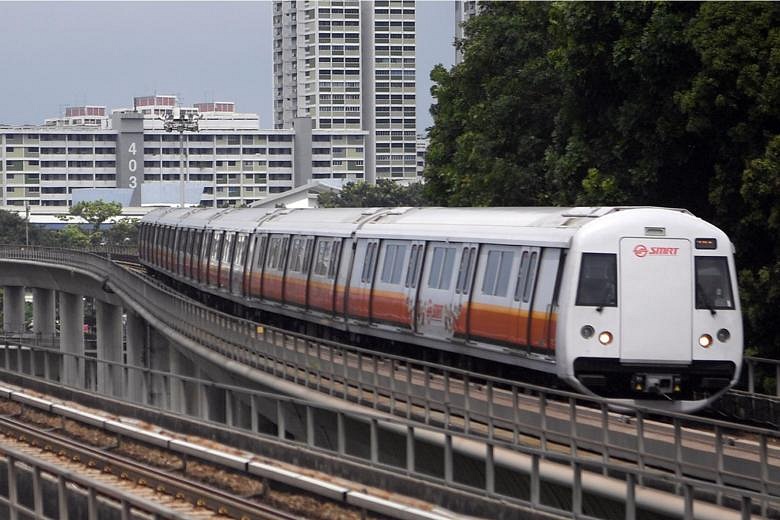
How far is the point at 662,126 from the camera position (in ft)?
103

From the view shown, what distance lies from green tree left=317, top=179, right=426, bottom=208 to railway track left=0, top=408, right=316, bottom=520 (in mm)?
115325

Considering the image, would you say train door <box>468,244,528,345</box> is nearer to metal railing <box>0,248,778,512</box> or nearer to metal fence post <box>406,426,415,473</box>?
metal railing <box>0,248,778,512</box>

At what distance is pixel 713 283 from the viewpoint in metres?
22.1

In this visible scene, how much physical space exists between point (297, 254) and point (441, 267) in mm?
10850

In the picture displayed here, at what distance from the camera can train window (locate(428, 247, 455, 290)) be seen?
27172 millimetres

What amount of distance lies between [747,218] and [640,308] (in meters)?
8.30

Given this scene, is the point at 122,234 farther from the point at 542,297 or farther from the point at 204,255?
the point at 542,297

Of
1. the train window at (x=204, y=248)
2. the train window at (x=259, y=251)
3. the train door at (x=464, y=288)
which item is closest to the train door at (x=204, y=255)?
the train window at (x=204, y=248)

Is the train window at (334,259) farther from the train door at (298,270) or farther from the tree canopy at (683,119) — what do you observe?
the tree canopy at (683,119)

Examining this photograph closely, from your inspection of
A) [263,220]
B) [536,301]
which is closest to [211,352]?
[263,220]

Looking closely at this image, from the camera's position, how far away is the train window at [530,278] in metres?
23.3

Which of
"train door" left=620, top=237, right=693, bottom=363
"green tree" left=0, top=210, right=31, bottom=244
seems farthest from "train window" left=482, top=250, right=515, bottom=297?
"green tree" left=0, top=210, right=31, bottom=244

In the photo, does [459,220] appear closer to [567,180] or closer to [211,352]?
[567,180]

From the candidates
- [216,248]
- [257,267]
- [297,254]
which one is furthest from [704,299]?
[216,248]
